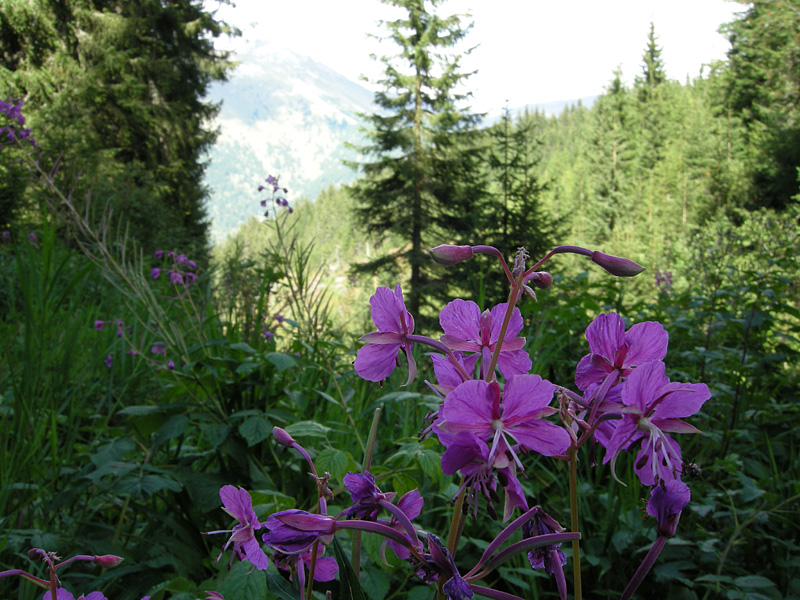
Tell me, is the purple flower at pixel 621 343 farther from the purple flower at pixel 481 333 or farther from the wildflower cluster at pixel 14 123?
the wildflower cluster at pixel 14 123

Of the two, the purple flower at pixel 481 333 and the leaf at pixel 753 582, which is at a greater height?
the purple flower at pixel 481 333

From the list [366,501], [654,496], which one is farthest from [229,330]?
[654,496]

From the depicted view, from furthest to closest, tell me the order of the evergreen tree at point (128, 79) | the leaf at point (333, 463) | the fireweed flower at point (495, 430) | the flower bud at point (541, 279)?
the evergreen tree at point (128, 79)
the leaf at point (333, 463)
the flower bud at point (541, 279)
the fireweed flower at point (495, 430)

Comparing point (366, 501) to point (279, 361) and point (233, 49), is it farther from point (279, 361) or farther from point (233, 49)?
point (233, 49)

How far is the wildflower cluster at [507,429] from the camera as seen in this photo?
48cm

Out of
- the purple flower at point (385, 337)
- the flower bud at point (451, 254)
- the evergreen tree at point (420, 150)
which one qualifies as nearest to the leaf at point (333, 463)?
the purple flower at point (385, 337)

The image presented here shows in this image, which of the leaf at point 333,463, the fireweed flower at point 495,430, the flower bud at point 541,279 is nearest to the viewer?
the fireweed flower at point 495,430

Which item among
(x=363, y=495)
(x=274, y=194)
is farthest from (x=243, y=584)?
(x=274, y=194)

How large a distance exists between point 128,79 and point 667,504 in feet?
→ 65.7

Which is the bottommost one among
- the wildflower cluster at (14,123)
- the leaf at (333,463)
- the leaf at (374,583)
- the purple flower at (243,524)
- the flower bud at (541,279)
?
the leaf at (374,583)

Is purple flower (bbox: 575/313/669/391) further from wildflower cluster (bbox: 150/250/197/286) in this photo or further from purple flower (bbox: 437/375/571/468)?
wildflower cluster (bbox: 150/250/197/286)

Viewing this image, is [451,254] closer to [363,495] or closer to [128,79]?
[363,495]

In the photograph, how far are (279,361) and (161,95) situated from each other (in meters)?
20.6

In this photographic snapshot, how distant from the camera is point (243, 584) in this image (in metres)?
0.86
